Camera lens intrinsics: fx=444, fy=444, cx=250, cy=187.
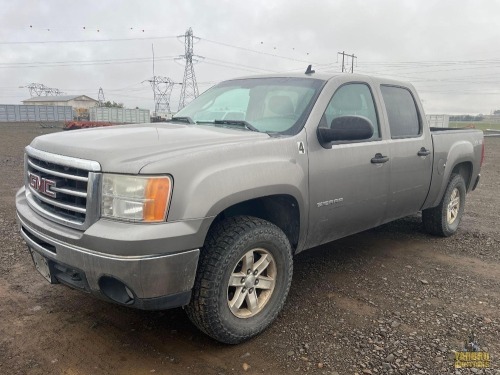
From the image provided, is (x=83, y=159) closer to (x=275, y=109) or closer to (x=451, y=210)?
(x=275, y=109)

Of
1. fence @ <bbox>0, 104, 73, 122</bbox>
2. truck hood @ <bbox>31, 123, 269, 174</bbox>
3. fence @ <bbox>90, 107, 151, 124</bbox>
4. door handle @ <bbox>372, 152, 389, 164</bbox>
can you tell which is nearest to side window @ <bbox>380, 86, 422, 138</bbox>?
door handle @ <bbox>372, 152, 389, 164</bbox>

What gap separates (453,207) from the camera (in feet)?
19.1

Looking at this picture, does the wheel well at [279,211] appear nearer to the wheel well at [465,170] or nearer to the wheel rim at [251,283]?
the wheel rim at [251,283]

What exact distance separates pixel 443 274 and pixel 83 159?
358 centimetres

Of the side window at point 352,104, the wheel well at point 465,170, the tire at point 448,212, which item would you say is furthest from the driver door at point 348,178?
the wheel well at point 465,170

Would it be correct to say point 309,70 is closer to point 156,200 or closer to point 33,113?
point 156,200

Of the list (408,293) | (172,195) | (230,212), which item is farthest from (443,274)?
(172,195)

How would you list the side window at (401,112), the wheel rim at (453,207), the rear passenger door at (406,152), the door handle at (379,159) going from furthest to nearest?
the wheel rim at (453,207) < the side window at (401,112) < the rear passenger door at (406,152) < the door handle at (379,159)

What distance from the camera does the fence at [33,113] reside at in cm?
5569

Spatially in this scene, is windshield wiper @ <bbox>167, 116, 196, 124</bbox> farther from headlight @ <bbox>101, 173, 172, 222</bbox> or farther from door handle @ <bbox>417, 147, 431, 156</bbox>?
door handle @ <bbox>417, 147, 431, 156</bbox>

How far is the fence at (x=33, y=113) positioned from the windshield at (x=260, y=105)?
58106 millimetres

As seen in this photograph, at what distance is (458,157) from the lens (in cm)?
544

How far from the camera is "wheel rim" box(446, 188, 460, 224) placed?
5.69 meters

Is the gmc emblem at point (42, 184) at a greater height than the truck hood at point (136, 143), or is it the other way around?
the truck hood at point (136, 143)
